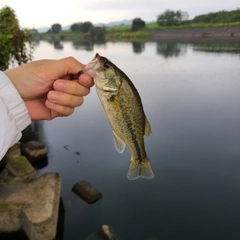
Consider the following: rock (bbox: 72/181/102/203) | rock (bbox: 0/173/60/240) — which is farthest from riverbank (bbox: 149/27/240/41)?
rock (bbox: 0/173/60/240)

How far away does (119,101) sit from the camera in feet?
8.00

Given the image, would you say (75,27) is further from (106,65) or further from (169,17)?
(106,65)

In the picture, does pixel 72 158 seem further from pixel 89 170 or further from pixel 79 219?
pixel 79 219

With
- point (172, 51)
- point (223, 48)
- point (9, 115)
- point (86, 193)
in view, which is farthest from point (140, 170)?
point (223, 48)

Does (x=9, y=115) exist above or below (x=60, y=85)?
below

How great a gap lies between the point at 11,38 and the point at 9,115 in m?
9.57

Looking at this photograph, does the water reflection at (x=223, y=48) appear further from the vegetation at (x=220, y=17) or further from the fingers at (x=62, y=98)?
the fingers at (x=62, y=98)

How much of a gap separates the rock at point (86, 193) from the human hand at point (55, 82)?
6.96m

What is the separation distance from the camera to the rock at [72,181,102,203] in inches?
362

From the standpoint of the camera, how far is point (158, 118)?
1623cm

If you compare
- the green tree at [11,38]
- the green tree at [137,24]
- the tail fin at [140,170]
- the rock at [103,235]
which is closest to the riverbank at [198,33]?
the green tree at [137,24]

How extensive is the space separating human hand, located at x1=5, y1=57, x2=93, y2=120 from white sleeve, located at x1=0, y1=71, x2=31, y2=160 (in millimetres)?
299

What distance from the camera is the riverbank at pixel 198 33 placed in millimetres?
54147

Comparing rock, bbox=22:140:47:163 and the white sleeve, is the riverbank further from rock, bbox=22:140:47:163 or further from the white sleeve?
the white sleeve
